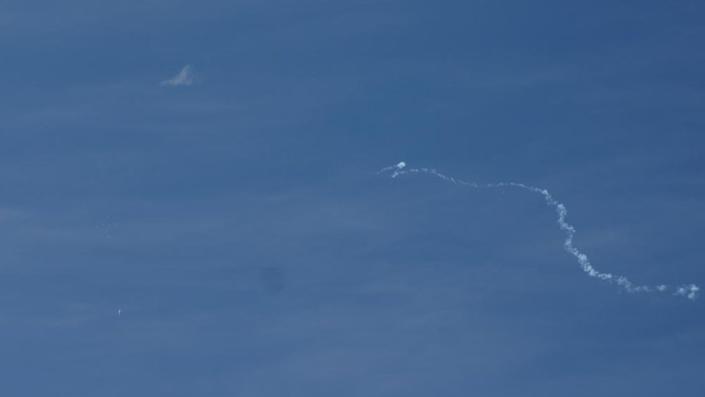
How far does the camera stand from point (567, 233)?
50312 mm

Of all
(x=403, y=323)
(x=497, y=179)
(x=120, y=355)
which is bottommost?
(x=120, y=355)

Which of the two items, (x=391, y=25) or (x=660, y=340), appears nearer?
(x=660, y=340)

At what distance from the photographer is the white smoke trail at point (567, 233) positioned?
162 feet

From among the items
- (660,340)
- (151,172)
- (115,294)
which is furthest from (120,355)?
(660,340)

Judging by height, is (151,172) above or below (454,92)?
below

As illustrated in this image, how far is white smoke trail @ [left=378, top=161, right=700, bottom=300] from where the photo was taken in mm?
49406

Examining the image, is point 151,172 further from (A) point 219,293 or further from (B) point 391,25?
(B) point 391,25

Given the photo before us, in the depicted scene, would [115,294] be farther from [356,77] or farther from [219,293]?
[356,77]

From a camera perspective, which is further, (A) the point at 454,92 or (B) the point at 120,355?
(A) the point at 454,92

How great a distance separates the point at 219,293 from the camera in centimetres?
5000

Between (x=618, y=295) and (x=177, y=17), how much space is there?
1515 cm

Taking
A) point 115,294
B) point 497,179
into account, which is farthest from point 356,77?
point 115,294

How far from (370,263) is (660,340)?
802cm

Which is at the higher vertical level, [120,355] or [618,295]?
[618,295]
